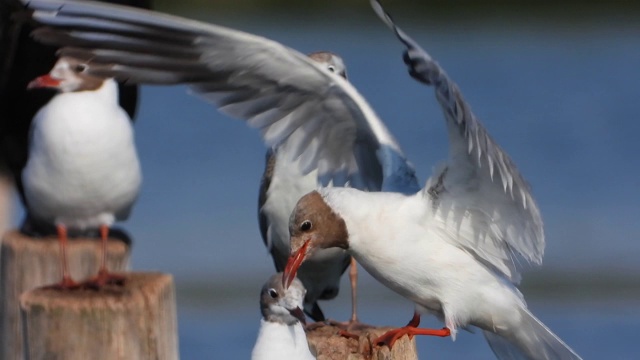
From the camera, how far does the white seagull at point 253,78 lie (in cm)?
416

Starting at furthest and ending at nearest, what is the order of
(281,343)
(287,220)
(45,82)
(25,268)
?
(287,220)
(45,82)
(25,268)
(281,343)

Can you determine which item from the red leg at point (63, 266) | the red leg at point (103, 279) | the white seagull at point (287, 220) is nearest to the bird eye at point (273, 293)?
the red leg at point (103, 279)

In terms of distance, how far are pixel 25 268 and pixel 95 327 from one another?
0.92 m

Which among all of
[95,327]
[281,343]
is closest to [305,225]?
[281,343]

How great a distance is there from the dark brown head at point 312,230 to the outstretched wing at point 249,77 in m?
0.37

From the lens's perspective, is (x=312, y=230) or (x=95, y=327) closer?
(x=95, y=327)

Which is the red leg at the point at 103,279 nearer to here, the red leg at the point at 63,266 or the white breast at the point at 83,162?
the red leg at the point at 63,266

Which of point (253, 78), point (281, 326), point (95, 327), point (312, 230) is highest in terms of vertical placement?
point (253, 78)

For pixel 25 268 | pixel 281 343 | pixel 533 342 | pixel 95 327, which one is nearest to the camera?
pixel 95 327

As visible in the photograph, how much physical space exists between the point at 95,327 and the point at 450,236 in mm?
1269

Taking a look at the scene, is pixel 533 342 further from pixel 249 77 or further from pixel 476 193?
pixel 249 77

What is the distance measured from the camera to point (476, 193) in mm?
4109

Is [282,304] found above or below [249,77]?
below

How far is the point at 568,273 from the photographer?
987 centimetres
